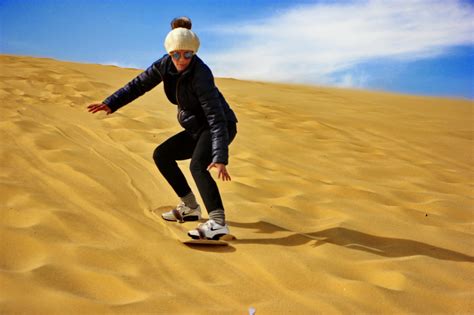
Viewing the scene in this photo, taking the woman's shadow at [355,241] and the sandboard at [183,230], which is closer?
the sandboard at [183,230]

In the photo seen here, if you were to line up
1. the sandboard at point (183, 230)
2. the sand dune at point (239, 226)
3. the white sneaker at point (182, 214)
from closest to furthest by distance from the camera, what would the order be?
1. the sand dune at point (239, 226)
2. the sandboard at point (183, 230)
3. the white sneaker at point (182, 214)

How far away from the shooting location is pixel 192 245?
295 cm

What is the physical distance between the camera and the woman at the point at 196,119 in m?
3.07

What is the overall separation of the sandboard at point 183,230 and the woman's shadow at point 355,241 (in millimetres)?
105

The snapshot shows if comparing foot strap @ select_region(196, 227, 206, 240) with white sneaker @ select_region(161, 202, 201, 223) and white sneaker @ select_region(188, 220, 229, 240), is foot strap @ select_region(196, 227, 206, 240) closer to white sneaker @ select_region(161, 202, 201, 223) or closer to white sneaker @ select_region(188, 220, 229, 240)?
white sneaker @ select_region(188, 220, 229, 240)

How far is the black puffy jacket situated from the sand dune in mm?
706

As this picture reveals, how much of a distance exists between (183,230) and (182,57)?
1.17m

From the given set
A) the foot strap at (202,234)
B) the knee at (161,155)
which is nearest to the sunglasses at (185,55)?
the knee at (161,155)

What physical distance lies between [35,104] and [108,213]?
4.17 m

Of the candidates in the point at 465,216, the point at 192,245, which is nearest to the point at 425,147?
the point at 465,216

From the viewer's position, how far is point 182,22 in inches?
126

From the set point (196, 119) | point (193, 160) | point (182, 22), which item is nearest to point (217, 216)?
point (193, 160)

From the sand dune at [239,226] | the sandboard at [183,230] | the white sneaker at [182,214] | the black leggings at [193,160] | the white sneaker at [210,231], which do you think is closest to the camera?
the sand dune at [239,226]

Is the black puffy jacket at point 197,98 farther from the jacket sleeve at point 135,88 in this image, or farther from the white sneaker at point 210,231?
the white sneaker at point 210,231
